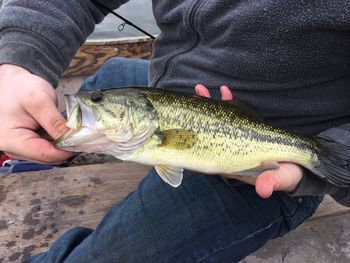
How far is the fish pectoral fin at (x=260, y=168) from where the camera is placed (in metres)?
1.59

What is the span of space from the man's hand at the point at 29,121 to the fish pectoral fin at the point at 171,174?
35 centimetres

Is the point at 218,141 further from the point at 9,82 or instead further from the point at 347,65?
the point at 9,82

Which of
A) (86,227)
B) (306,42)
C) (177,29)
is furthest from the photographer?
(86,227)

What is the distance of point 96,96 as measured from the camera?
1.53 meters

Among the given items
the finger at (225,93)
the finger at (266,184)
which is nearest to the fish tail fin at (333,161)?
the finger at (266,184)

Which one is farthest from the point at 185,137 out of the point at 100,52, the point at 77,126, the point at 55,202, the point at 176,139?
the point at 100,52

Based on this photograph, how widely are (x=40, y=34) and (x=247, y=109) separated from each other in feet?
3.05

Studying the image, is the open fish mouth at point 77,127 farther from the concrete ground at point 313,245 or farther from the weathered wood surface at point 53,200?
the concrete ground at point 313,245

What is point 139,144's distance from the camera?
5.04 feet

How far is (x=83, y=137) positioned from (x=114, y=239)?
62cm

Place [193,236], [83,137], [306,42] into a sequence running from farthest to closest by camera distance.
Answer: [193,236] < [306,42] < [83,137]

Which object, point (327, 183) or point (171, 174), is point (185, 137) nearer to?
point (171, 174)

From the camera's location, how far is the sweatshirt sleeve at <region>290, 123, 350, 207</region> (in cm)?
165

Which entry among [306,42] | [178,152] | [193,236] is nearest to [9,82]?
[178,152]
